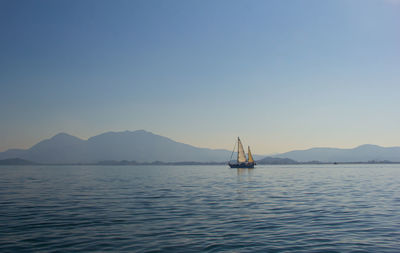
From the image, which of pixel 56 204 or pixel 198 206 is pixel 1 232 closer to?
pixel 56 204

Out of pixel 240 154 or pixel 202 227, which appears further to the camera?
pixel 240 154

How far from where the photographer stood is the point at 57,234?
59.7ft

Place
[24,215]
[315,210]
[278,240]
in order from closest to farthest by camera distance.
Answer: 1. [278,240]
2. [24,215]
3. [315,210]

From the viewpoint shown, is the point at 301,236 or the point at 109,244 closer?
the point at 109,244

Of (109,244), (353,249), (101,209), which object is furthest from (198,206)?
(353,249)

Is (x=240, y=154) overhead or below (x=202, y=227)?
overhead

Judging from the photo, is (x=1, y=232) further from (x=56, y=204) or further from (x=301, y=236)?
(x=301, y=236)

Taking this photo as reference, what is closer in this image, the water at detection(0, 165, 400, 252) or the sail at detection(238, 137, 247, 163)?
the water at detection(0, 165, 400, 252)

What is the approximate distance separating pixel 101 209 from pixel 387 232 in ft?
73.8

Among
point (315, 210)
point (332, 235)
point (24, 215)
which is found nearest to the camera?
point (332, 235)

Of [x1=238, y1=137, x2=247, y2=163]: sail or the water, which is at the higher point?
[x1=238, y1=137, x2=247, y2=163]: sail

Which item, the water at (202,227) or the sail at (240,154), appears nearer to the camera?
the water at (202,227)

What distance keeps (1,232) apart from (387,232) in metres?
23.4

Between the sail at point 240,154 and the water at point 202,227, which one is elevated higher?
the sail at point 240,154
